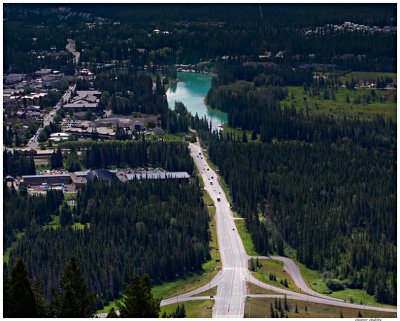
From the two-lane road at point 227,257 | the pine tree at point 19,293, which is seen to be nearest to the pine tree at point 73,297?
the pine tree at point 19,293

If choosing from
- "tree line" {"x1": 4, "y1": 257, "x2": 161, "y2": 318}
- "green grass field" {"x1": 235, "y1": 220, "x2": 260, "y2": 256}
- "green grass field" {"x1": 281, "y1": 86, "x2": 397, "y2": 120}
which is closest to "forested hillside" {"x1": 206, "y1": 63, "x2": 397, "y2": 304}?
"green grass field" {"x1": 235, "y1": 220, "x2": 260, "y2": 256}

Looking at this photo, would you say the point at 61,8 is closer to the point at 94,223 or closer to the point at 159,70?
the point at 159,70

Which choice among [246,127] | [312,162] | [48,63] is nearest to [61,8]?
[48,63]

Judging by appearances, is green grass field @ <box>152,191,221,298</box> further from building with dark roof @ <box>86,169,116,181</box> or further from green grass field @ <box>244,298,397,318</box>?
building with dark roof @ <box>86,169,116,181</box>

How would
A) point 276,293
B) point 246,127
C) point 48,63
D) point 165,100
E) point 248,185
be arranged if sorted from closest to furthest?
point 276,293
point 248,185
point 246,127
point 165,100
point 48,63

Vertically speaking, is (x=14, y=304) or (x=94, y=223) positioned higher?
(x=14, y=304)

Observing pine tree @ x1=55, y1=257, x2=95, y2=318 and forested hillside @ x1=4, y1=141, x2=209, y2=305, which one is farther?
forested hillside @ x1=4, y1=141, x2=209, y2=305

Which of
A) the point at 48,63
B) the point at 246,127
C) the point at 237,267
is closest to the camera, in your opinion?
the point at 237,267

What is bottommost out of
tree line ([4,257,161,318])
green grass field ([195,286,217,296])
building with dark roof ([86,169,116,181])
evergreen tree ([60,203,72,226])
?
green grass field ([195,286,217,296])
